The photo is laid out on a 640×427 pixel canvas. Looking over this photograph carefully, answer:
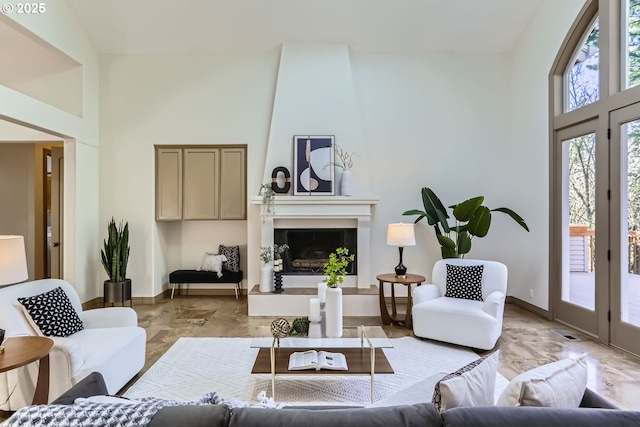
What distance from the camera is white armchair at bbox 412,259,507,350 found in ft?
12.4

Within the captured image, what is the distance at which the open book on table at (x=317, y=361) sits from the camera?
106 inches

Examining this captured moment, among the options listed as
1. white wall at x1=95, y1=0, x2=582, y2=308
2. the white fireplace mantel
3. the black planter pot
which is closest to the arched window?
white wall at x1=95, y1=0, x2=582, y2=308

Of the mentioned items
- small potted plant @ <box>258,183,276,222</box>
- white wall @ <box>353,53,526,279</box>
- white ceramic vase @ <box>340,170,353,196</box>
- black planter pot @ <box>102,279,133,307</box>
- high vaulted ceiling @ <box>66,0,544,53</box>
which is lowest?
black planter pot @ <box>102,279,133,307</box>

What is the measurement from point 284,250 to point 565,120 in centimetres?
418

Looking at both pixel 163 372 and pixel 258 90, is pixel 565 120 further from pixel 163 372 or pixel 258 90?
pixel 163 372

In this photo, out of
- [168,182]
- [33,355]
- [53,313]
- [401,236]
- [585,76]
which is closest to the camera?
[33,355]

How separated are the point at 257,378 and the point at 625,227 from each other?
395 centimetres

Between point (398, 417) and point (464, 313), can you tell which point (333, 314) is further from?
point (398, 417)

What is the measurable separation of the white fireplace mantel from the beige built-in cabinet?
715 mm

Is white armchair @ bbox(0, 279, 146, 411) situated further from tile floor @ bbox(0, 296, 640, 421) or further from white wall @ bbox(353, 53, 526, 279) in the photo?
white wall @ bbox(353, 53, 526, 279)

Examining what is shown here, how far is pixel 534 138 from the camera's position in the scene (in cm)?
538

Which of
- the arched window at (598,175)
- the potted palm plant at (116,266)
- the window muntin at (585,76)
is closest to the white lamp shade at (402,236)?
the arched window at (598,175)

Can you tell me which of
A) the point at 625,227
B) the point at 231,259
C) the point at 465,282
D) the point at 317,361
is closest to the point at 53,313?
the point at 317,361

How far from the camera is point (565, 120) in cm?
470
